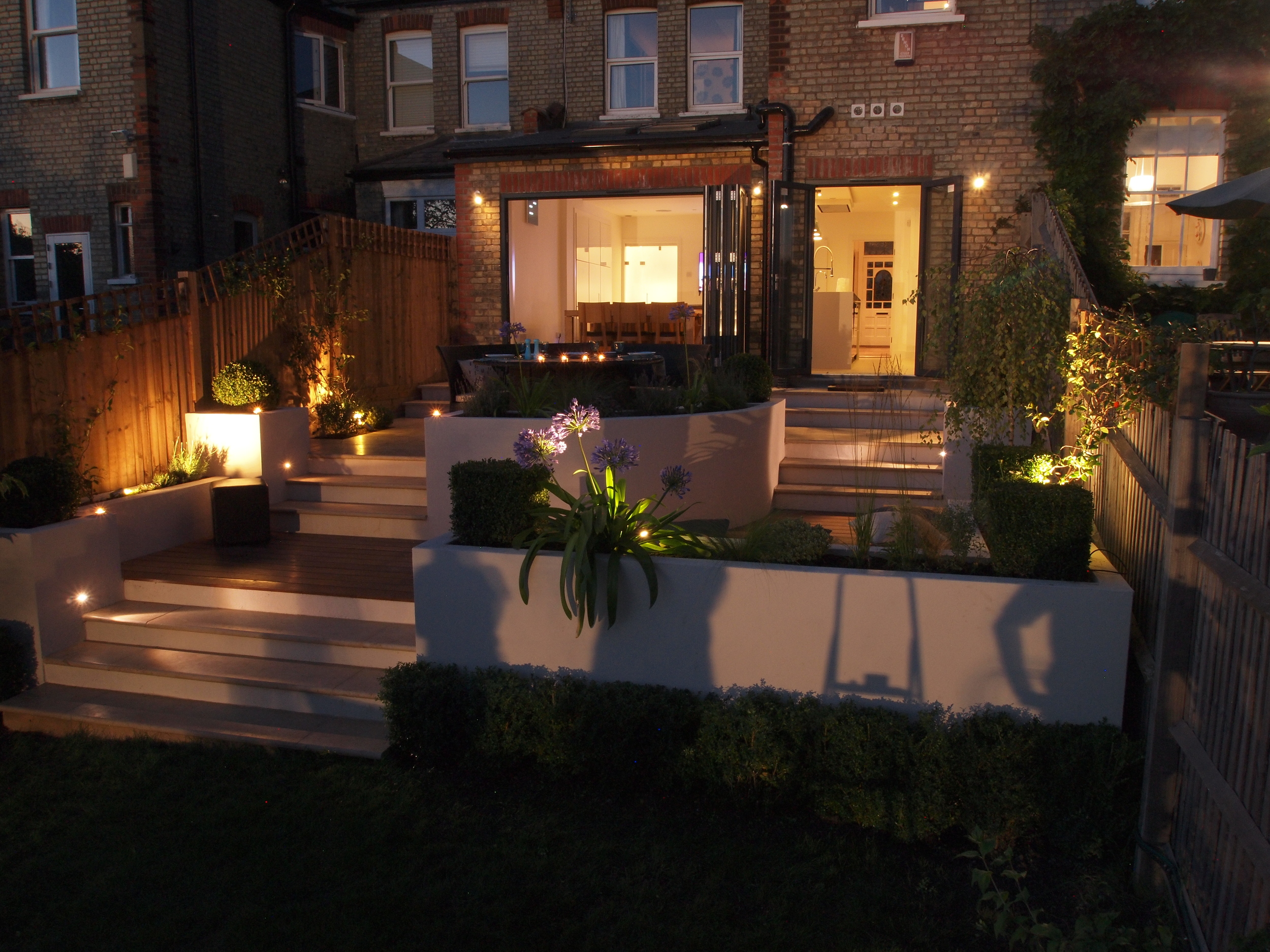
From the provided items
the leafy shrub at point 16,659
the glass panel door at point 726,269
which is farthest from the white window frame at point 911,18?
the leafy shrub at point 16,659

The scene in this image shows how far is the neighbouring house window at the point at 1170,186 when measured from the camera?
9.98 meters

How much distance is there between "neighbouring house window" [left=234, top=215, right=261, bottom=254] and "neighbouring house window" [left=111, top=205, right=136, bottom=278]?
1269 mm

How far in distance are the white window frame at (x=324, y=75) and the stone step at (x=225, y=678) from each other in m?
11.2

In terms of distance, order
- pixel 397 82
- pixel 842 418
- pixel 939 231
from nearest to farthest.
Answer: pixel 842 418
pixel 939 231
pixel 397 82

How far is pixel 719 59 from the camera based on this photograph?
530 inches

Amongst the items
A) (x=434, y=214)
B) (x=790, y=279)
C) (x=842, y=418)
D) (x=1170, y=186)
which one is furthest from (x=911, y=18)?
(x=434, y=214)

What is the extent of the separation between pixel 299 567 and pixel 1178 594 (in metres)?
4.73

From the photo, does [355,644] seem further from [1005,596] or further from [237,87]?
[237,87]

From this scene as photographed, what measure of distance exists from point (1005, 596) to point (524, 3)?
13026mm

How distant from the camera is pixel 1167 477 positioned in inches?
133

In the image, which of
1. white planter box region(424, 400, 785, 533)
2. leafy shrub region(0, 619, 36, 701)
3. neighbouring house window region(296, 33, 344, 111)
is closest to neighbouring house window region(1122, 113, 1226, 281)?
white planter box region(424, 400, 785, 533)

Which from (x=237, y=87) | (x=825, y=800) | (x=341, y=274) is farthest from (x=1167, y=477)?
(x=237, y=87)

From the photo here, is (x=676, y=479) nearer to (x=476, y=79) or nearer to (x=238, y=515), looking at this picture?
(x=238, y=515)

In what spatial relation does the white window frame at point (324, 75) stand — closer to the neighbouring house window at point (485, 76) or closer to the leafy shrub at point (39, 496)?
the neighbouring house window at point (485, 76)
